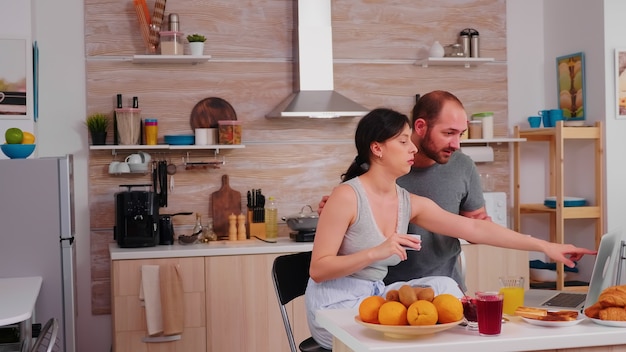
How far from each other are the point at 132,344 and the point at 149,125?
124cm

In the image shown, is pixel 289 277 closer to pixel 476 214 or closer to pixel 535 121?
pixel 476 214

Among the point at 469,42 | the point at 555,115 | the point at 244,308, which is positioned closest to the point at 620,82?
the point at 555,115

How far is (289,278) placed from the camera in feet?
10.3

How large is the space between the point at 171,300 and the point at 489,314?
8.95ft

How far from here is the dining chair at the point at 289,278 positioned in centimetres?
304

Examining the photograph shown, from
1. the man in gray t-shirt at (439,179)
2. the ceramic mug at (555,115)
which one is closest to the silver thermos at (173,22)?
the man in gray t-shirt at (439,179)

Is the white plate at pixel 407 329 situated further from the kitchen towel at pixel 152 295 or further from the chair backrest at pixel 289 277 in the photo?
the kitchen towel at pixel 152 295

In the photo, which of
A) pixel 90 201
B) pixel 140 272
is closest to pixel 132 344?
pixel 140 272

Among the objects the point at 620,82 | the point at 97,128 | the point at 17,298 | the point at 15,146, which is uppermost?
the point at 620,82

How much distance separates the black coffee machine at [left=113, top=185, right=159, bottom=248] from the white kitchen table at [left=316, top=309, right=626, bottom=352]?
104 inches

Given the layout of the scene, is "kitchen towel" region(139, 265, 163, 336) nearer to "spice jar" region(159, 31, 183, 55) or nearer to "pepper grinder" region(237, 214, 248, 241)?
"pepper grinder" region(237, 214, 248, 241)

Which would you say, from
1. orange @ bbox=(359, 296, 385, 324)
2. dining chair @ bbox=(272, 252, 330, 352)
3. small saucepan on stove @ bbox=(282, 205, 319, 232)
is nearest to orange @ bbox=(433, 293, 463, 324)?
orange @ bbox=(359, 296, 385, 324)

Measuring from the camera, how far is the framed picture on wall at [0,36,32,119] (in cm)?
455

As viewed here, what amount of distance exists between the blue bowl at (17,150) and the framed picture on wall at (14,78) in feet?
1.69
